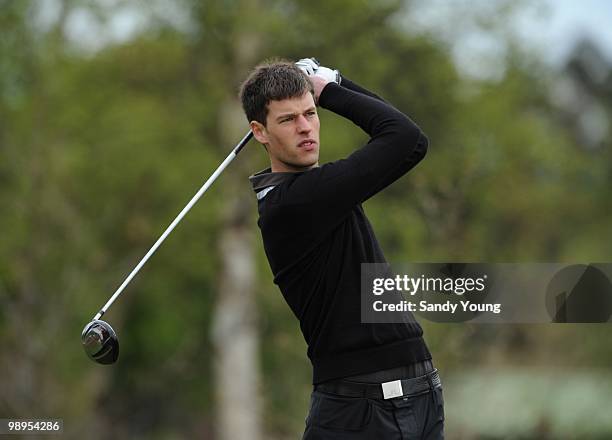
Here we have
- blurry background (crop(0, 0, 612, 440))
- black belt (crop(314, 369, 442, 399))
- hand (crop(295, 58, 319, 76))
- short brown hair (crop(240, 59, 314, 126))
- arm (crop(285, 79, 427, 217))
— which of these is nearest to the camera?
arm (crop(285, 79, 427, 217))

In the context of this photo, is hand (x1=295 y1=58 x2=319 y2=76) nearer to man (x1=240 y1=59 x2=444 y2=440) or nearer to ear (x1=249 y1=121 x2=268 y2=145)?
man (x1=240 y1=59 x2=444 y2=440)

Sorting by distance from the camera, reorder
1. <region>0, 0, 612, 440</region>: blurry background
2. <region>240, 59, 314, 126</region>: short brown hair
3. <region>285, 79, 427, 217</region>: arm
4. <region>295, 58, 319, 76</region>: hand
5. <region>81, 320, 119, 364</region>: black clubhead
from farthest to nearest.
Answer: <region>0, 0, 612, 440</region>: blurry background
<region>81, 320, 119, 364</region>: black clubhead
<region>295, 58, 319, 76</region>: hand
<region>240, 59, 314, 126</region>: short brown hair
<region>285, 79, 427, 217</region>: arm

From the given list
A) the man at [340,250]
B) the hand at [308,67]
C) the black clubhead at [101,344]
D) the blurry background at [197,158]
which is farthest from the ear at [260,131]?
the blurry background at [197,158]

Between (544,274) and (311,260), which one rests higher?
(544,274)

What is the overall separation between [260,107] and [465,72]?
14.1 m

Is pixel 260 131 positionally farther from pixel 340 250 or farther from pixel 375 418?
pixel 375 418

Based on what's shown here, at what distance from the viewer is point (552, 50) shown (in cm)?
1878

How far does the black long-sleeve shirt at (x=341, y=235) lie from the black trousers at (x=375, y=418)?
11 centimetres

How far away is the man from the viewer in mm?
3906

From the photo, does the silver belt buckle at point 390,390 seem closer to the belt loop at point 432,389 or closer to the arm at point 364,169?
the belt loop at point 432,389

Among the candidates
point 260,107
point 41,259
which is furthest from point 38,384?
point 260,107

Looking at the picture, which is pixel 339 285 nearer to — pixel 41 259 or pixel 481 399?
pixel 481 399

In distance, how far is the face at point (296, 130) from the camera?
4.07 m

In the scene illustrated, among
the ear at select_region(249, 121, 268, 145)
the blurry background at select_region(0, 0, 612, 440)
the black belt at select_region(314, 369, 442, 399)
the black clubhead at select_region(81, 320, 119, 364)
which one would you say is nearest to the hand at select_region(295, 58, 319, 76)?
the ear at select_region(249, 121, 268, 145)
